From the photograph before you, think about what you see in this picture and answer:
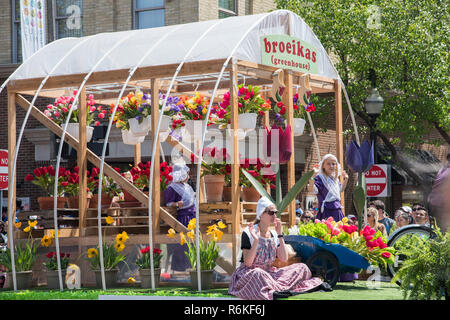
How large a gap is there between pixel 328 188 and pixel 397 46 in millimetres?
12438

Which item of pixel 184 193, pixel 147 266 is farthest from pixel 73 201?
pixel 147 266

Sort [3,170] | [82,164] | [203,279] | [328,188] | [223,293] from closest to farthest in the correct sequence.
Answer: [223,293] < [203,279] < [328,188] < [82,164] < [3,170]

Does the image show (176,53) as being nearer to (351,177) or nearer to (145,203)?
(145,203)

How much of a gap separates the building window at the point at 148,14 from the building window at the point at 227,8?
1.64 metres

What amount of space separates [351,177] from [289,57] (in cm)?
1663

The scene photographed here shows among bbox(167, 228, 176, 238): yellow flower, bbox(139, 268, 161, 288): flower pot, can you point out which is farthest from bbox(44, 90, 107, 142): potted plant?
bbox(139, 268, 161, 288): flower pot

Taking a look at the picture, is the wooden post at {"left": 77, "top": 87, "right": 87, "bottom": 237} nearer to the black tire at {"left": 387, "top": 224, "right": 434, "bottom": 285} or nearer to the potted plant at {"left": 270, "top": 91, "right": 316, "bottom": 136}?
the potted plant at {"left": 270, "top": 91, "right": 316, "bottom": 136}

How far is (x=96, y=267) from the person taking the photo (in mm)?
13766

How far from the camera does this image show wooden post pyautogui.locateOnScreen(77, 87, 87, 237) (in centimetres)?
1466

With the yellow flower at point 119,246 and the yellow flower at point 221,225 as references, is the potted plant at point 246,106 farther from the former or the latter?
the yellow flower at point 119,246

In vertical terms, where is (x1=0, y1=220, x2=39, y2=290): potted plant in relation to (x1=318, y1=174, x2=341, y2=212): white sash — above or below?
below

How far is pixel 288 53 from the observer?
14.2m

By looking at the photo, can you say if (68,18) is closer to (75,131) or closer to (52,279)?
(75,131)

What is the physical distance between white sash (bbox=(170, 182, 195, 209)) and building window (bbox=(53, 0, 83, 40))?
13411mm
